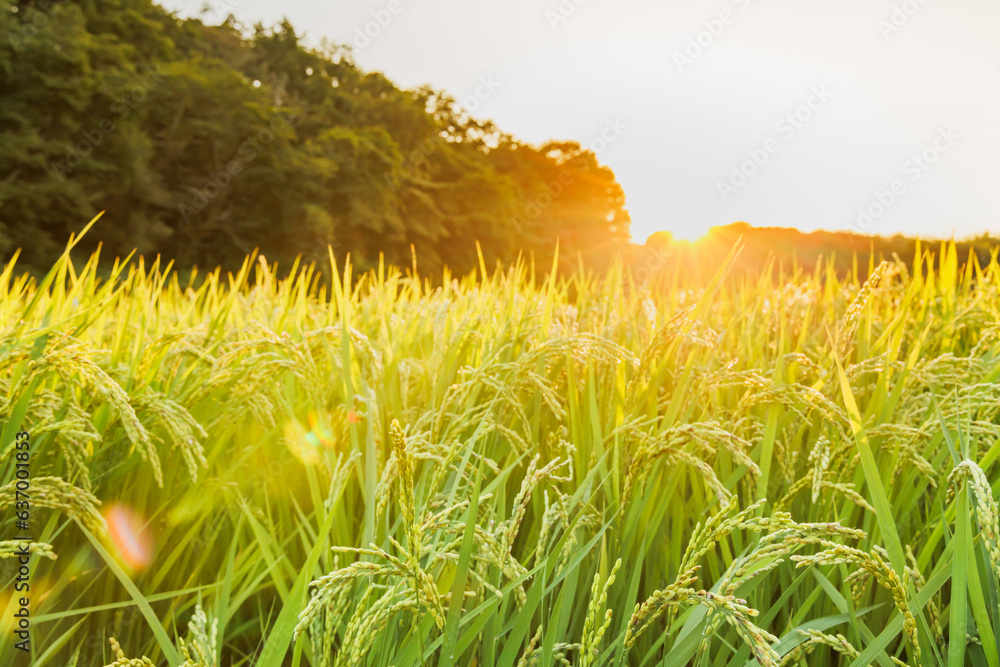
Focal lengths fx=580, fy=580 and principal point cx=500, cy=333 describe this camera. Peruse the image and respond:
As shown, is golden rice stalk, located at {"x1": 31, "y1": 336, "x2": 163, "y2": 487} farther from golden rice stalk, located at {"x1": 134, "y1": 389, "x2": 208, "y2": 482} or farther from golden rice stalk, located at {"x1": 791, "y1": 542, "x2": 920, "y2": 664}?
golden rice stalk, located at {"x1": 791, "y1": 542, "x2": 920, "y2": 664}

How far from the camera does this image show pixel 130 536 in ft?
4.61

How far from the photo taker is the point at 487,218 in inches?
1013

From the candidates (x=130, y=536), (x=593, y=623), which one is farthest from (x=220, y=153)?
(x=593, y=623)

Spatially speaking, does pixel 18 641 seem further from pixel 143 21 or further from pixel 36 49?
pixel 143 21

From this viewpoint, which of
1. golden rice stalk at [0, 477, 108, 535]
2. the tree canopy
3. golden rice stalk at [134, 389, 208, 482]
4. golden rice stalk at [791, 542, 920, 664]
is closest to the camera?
golden rice stalk at [791, 542, 920, 664]

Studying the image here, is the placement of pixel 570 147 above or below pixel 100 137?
above

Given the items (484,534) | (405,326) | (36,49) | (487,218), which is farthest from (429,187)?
(484,534)

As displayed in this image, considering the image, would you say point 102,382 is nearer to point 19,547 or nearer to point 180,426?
point 180,426

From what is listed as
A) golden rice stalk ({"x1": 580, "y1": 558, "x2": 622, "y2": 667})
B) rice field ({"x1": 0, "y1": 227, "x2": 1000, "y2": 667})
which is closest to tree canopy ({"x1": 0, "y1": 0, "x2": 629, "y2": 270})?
rice field ({"x1": 0, "y1": 227, "x2": 1000, "y2": 667})

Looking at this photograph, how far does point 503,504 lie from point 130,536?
3.00 ft

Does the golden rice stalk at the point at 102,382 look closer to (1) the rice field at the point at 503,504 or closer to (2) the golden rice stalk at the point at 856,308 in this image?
(1) the rice field at the point at 503,504

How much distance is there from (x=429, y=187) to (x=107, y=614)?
2507 centimetres

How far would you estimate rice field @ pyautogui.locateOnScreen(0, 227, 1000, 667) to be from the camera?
89 centimetres

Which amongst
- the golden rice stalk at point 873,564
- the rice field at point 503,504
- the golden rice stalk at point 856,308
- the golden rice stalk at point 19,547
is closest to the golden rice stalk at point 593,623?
the rice field at point 503,504
